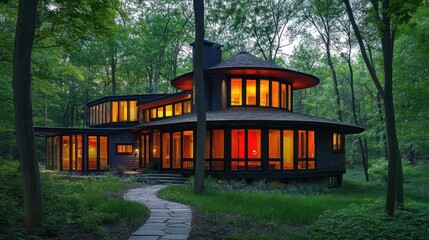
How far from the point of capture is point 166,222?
7426mm

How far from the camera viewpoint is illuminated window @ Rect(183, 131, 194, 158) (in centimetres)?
1848

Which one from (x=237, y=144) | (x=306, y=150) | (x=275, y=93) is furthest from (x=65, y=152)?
(x=306, y=150)

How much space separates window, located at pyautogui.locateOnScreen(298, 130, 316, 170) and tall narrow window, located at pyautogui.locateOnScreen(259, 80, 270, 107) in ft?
9.29

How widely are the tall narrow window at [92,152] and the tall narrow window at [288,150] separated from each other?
466 inches

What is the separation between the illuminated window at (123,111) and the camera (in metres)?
26.6

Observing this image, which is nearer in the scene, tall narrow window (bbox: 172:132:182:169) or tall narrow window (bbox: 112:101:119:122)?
tall narrow window (bbox: 172:132:182:169)

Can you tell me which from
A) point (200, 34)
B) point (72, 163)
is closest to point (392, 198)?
point (200, 34)

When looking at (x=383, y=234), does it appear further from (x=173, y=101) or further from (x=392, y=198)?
(x=173, y=101)

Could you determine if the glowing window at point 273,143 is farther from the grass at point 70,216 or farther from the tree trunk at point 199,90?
the grass at point 70,216

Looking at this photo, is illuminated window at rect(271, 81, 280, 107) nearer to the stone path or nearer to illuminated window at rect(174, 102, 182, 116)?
illuminated window at rect(174, 102, 182, 116)

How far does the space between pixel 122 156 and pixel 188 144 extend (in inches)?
271

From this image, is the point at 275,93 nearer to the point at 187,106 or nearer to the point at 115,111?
the point at 187,106

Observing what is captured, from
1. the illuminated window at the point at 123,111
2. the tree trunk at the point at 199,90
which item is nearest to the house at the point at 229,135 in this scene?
the illuminated window at the point at 123,111

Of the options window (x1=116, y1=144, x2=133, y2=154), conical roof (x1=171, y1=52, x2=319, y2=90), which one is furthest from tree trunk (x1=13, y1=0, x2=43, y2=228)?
window (x1=116, y1=144, x2=133, y2=154)
